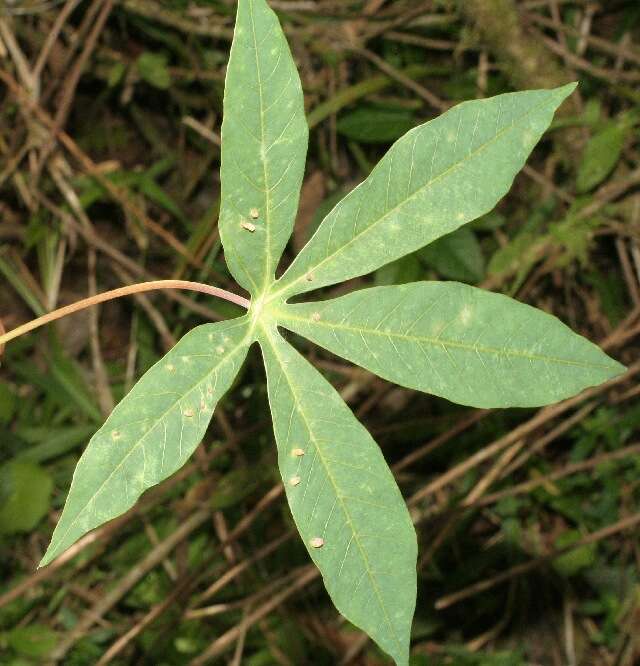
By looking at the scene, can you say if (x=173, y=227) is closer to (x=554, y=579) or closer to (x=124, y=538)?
(x=124, y=538)

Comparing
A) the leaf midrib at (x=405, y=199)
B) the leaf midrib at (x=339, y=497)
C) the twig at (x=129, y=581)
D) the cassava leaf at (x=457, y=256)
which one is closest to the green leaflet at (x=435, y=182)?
the leaf midrib at (x=405, y=199)

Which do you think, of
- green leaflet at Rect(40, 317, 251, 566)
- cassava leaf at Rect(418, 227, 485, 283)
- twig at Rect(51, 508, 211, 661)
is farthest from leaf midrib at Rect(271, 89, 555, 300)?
twig at Rect(51, 508, 211, 661)

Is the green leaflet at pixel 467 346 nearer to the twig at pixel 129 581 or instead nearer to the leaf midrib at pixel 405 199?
the leaf midrib at pixel 405 199

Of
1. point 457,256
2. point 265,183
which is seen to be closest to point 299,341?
point 457,256

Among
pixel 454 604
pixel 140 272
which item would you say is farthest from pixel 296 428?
pixel 454 604

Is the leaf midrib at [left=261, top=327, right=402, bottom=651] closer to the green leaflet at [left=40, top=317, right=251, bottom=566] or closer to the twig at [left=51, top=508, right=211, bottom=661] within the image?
the green leaflet at [left=40, top=317, right=251, bottom=566]

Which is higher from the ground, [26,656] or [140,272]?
[140,272]

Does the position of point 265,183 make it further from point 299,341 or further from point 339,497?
point 299,341
